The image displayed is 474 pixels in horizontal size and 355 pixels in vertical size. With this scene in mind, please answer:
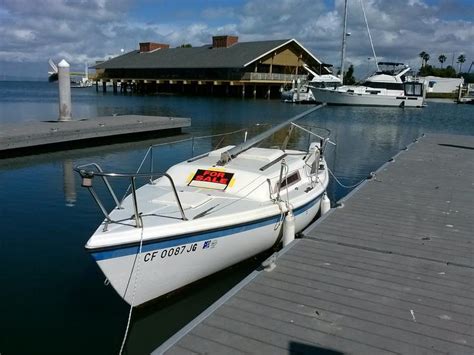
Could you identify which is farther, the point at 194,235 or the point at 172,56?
the point at 172,56

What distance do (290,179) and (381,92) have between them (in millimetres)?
49126

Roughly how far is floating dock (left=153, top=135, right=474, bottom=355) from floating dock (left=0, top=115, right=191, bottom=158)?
43.8 feet

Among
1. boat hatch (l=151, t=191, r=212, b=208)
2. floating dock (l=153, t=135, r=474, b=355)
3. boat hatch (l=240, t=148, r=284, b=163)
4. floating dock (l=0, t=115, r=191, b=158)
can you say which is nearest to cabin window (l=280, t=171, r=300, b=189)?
boat hatch (l=240, t=148, r=284, b=163)

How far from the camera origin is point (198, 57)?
74.0 m

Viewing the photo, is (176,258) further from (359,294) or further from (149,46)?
(149,46)

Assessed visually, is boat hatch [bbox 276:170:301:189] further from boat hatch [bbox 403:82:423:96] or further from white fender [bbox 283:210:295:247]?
boat hatch [bbox 403:82:423:96]

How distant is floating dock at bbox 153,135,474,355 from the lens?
14.9ft

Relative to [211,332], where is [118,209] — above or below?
above

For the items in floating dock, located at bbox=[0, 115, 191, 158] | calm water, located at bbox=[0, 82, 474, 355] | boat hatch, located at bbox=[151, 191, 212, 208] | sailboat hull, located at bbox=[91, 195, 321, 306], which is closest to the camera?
sailboat hull, located at bbox=[91, 195, 321, 306]

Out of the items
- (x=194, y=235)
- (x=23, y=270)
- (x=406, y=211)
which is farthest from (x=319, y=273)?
(x=23, y=270)

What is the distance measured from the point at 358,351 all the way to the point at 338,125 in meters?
30.6

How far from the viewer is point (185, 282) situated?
21.6ft

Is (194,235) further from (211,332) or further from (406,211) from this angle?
(406,211)

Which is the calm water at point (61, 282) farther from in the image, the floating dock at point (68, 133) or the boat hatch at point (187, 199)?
the boat hatch at point (187, 199)
